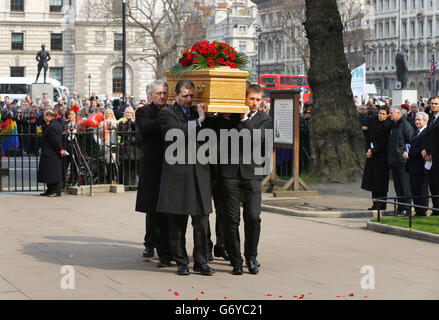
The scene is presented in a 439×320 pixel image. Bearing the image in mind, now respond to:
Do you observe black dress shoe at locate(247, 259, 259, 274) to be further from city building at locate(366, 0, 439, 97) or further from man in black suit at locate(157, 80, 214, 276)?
city building at locate(366, 0, 439, 97)

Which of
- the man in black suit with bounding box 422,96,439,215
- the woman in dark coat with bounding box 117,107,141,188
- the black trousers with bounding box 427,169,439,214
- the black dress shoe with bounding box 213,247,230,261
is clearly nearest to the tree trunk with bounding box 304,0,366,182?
the woman in dark coat with bounding box 117,107,141,188

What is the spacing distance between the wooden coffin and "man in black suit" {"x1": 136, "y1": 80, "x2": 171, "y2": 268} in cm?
64

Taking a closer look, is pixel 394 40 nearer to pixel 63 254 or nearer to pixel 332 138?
pixel 332 138

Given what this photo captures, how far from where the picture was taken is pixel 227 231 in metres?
9.34

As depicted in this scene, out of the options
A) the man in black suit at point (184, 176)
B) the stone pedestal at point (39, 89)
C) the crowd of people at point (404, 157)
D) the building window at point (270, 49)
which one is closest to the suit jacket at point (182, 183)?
the man in black suit at point (184, 176)

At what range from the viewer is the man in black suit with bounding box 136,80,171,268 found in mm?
9703

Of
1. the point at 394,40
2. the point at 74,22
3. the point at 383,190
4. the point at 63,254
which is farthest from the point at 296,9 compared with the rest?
the point at 63,254

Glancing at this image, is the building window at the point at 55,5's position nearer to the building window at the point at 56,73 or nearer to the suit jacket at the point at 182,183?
the building window at the point at 56,73

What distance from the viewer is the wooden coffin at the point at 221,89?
900 centimetres

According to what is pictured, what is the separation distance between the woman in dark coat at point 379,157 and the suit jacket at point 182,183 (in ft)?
21.4

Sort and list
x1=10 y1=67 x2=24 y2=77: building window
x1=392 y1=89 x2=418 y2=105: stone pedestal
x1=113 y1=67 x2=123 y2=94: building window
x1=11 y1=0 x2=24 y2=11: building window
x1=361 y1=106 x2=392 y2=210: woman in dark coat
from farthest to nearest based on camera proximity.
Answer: x1=11 y1=0 x2=24 y2=11: building window, x1=10 y1=67 x2=24 y2=77: building window, x1=113 y1=67 x2=123 y2=94: building window, x1=392 y1=89 x2=418 y2=105: stone pedestal, x1=361 y1=106 x2=392 y2=210: woman in dark coat

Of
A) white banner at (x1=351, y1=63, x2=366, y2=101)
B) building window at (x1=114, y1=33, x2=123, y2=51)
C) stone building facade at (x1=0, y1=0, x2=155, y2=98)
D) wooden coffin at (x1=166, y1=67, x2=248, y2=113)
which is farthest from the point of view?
building window at (x1=114, y1=33, x2=123, y2=51)

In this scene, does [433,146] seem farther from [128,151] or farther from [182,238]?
[128,151]

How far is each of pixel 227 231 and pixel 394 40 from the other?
353ft
